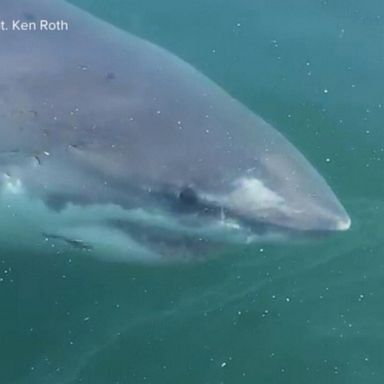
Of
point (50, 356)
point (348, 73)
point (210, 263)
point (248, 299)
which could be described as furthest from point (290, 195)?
point (348, 73)

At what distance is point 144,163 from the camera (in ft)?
9.64

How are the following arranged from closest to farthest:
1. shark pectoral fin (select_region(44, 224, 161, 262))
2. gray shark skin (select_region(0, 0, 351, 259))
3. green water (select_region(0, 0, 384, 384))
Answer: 1. gray shark skin (select_region(0, 0, 351, 259))
2. shark pectoral fin (select_region(44, 224, 161, 262))
3. green water (select_region(0, 0, 384, 384))

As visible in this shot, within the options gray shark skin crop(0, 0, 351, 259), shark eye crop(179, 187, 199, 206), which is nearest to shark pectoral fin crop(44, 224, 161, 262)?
gray shark skin crop(0, 0, 351, 259)

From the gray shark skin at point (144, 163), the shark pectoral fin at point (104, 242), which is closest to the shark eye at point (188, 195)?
the gray shark skin at point (144, 163)

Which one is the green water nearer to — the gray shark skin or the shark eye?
the gray shark skin

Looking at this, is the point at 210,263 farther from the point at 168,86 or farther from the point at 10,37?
the point at 10,37

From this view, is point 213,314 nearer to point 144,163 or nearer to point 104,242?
point 104,242

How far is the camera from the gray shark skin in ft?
9.53

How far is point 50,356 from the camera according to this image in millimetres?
3213

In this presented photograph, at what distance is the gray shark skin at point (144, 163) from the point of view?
2.91 m

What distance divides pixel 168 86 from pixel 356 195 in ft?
3.40

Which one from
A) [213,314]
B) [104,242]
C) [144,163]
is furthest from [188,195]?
[213,314]

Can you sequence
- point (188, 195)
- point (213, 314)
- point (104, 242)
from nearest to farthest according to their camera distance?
point (188, 195) < point (104, 242) < point (213, 314)

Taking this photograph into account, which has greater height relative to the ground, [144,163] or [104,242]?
[144,163]
